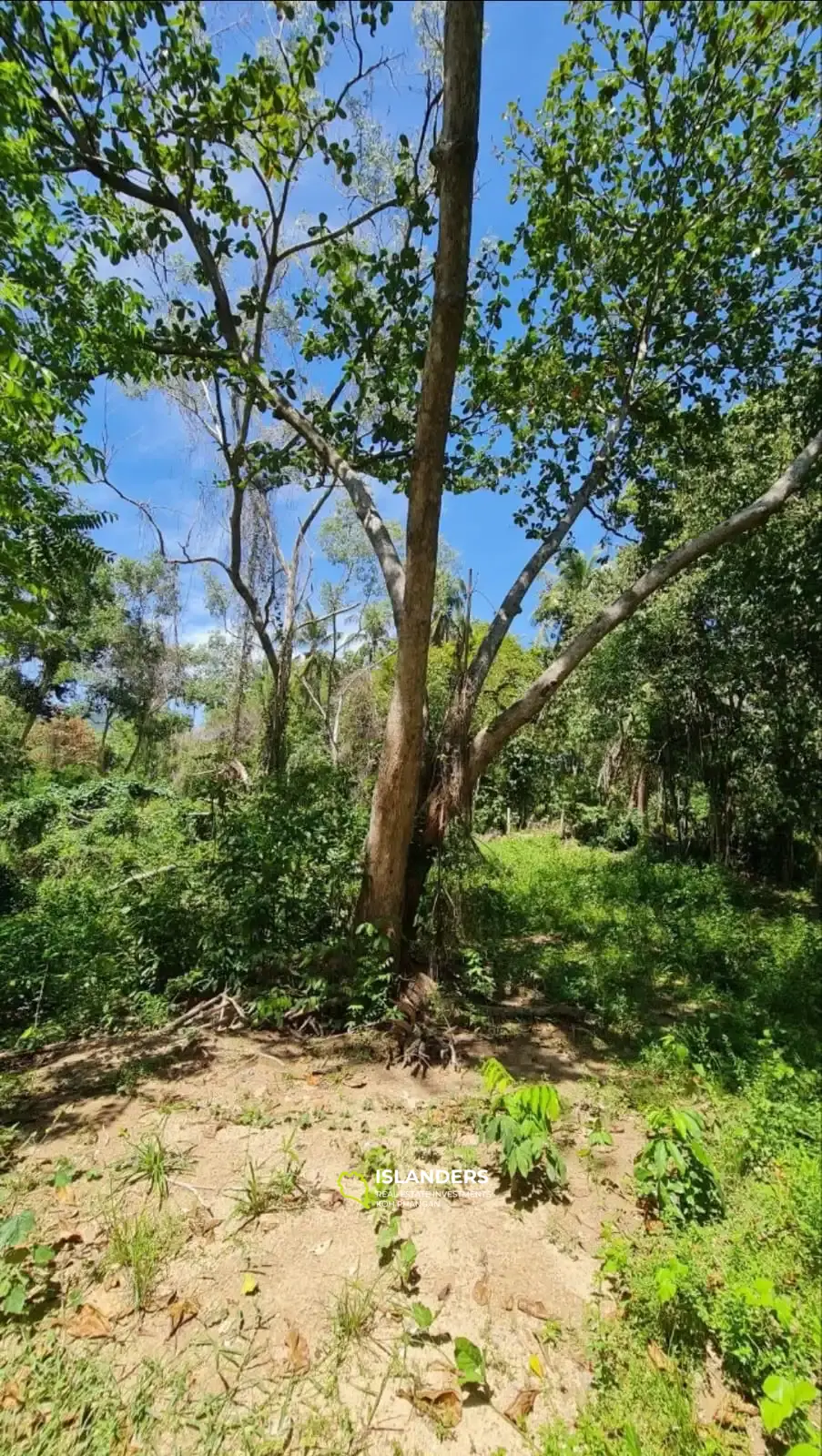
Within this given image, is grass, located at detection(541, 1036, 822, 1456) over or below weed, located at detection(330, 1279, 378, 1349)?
over

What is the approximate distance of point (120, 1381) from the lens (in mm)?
1758

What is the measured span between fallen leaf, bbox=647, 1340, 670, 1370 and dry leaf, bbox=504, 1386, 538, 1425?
0.35m

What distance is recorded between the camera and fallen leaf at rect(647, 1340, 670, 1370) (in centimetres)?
180

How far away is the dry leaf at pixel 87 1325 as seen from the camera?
189cm

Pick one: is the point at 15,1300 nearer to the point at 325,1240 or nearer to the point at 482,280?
the point at 325,1240

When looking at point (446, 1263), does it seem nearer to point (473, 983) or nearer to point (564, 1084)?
point (564, 1084)

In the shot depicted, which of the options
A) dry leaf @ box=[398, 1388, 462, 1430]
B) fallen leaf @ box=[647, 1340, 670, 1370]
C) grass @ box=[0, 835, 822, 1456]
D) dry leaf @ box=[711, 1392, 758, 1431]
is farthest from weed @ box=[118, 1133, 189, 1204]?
dry leaf @ box=[711, 1392, 758, 1431]

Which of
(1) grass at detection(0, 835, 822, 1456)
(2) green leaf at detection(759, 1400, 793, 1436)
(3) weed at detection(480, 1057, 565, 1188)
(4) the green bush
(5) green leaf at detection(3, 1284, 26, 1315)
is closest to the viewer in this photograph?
(2) green leaf at detection(759, 1400, 793, 1436)

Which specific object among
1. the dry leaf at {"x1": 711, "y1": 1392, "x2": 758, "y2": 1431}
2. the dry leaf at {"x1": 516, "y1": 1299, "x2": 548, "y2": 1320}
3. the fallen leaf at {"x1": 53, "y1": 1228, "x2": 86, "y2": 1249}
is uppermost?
the dry leaf at {"x1": 711, "y1": 1392, "x2": 758, "y2": 1431}

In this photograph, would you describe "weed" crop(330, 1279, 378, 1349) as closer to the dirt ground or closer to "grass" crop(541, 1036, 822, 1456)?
the dirt ground

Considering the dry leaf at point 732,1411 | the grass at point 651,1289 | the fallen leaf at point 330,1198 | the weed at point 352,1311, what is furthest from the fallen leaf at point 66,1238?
the dry leaf at point 732,1411

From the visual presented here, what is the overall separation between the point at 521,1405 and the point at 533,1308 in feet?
1.08

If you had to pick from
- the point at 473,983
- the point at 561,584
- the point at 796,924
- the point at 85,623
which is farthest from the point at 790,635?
the point at 85,623

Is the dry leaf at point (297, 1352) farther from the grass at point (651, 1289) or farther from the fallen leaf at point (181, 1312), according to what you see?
the fallen leaf at point (181, 1312)
